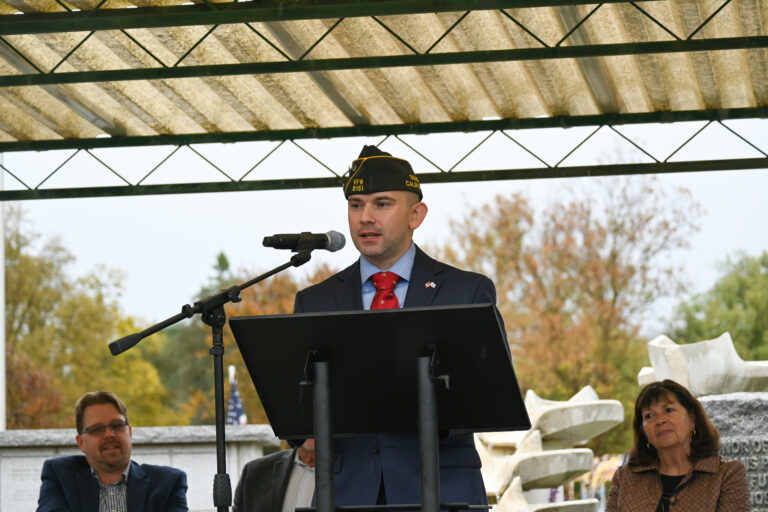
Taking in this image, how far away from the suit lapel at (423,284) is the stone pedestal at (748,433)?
18.5 feet

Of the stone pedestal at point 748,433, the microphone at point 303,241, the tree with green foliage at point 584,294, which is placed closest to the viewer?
the microphone at point 303,241

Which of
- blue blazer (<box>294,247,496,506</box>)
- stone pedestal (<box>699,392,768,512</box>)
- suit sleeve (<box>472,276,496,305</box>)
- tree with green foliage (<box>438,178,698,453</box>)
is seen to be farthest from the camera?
tree with green foliage (<box>438,178,698,453</box>)

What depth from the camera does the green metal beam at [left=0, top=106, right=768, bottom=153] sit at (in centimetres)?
918

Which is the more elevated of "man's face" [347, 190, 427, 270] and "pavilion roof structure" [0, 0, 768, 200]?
"pavilion roof structure" [0, 0, 768, 200]

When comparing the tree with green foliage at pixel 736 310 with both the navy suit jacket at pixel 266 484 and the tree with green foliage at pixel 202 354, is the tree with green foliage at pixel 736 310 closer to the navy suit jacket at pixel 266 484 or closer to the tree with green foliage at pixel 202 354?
the tree with green foliage at pixel 202 354

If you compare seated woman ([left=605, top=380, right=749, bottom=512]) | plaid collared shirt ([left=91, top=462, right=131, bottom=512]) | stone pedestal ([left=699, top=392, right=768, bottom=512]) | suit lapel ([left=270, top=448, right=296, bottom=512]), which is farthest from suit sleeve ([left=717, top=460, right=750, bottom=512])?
stone pedestal ([left=699, top=392, right=768, bottom=512])

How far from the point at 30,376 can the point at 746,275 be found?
64.6 ft

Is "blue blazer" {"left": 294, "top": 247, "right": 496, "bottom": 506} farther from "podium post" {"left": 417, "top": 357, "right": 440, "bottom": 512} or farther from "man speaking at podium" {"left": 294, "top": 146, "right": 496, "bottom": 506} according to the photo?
"podium post" {"left": 417, "top": 357, "right": 440, "bottom": 512}

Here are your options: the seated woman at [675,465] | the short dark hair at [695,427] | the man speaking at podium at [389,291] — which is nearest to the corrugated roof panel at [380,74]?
the short dark hair at [695,427]

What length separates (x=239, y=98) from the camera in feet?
30.4

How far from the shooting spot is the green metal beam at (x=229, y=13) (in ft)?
22.7

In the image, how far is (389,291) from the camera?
3.39 m

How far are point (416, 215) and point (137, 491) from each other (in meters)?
2.81

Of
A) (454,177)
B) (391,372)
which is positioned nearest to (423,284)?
(391,372)
